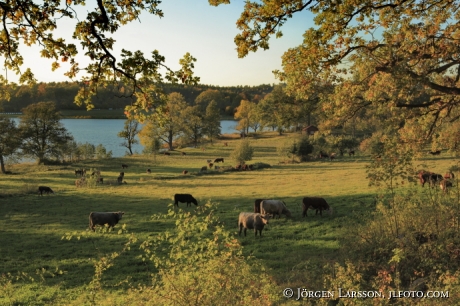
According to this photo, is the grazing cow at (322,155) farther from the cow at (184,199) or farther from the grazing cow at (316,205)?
the grazing cow at (316,205)

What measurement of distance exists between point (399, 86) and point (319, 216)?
9.86 meters

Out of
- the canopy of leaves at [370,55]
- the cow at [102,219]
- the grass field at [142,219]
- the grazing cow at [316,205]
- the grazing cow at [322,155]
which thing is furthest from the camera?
the grazing cow at [322,155]

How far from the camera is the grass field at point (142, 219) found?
11.2 metres

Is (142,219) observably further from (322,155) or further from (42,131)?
(42,131)

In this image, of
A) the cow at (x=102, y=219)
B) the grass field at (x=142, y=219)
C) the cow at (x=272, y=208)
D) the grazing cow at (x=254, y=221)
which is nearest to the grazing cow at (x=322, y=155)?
the grass field at (x=142, y=219)

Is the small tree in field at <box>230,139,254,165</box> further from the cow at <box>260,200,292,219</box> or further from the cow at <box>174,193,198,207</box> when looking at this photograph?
the cow at <box>260,200,292,219</box>

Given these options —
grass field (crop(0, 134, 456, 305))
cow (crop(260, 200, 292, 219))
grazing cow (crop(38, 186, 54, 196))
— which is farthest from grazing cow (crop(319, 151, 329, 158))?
grazing cow (crop(38, 186, 54, 196))

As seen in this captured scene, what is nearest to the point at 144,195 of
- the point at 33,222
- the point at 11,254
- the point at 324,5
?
the point at 33,222

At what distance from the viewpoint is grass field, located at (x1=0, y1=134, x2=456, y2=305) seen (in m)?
11.2

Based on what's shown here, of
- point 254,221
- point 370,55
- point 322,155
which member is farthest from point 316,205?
point 322,155

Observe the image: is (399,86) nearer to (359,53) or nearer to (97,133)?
(359,53)

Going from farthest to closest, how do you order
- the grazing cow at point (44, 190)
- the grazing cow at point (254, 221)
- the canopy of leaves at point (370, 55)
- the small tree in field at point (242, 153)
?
the small tree in field at point (242, 153)
the grazing cow at point (44, 190)
the grazing cow at point (254, 221)
the canopy of leaves at point (370, 55)


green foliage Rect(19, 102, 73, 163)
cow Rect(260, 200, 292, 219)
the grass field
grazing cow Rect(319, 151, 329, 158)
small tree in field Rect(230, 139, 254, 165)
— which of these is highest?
green foliage Rect(19, 102, 73, 163)

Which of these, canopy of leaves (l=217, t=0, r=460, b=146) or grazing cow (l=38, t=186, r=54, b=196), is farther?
grazing cow (l=38, t=186, r=54, b=196)
